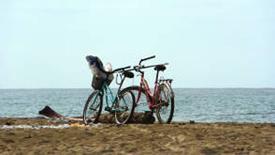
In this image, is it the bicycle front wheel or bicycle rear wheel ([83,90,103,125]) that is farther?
bicycle rear wheel ([83,90,103,125])

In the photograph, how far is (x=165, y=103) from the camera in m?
14.0

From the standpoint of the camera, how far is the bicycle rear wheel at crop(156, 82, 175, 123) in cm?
1391

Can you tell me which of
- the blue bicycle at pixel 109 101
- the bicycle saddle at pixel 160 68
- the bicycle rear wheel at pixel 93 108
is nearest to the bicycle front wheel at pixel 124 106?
the blue bicycle at pixel 109 101

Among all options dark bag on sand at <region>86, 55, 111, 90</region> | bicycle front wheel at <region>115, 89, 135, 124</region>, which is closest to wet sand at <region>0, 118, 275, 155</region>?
bicycle front wheel at <region>115, 89, 135, 124</region>

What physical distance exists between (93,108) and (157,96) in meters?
1.80

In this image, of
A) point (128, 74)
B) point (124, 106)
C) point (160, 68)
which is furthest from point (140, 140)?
point (128, 74)

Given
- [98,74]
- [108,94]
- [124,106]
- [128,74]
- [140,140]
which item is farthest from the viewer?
[98,74]

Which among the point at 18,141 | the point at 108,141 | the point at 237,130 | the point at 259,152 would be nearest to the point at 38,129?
the point at 18,141

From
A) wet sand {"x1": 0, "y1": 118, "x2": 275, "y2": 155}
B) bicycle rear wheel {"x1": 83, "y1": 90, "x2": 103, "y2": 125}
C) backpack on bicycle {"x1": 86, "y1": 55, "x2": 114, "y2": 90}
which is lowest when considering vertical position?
wet sand {"x1": 0, "y1": 118, "x2": 275, "y2": 155}

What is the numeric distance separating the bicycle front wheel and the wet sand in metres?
0.89

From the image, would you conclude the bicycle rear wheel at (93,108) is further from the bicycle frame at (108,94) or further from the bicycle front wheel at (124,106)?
the bicycle front wheel at (124,106)

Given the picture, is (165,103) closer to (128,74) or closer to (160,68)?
(160,68)

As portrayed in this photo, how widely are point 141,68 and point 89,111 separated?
1.87m

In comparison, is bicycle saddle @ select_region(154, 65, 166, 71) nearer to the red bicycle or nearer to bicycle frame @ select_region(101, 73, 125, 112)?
the red bicycle
